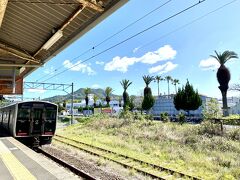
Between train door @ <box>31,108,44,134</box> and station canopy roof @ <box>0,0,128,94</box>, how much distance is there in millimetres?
4006

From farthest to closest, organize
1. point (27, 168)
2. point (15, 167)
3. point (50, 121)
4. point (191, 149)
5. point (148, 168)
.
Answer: point (50, 121) → point (191, 149) → point (148, 168) → point (15, 167) → point (27, 168)

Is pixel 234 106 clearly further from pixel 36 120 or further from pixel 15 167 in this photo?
pixel 15 167

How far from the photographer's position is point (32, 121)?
17109 millimetres

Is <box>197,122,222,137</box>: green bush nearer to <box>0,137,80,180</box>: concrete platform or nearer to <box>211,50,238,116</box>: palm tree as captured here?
<box>0,137,80,180</box>: concrete platform

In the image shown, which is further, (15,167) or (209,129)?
(209,129)

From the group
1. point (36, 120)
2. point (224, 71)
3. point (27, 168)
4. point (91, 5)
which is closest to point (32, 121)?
point (36, 120)

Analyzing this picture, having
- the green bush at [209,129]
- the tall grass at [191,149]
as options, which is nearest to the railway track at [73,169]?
the tall grass at [191,149]

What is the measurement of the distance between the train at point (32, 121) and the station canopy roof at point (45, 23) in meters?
3.62

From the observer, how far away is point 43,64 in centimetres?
1521

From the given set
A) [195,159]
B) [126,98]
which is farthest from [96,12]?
[126,98]

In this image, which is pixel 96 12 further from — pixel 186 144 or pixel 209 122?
pixel 209 122

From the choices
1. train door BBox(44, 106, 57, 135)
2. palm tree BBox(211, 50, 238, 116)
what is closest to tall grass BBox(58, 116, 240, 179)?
train door BBox(44, 106, 57, 135)

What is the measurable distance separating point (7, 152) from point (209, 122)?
15945 mm

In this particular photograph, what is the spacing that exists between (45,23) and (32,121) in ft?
29.5
